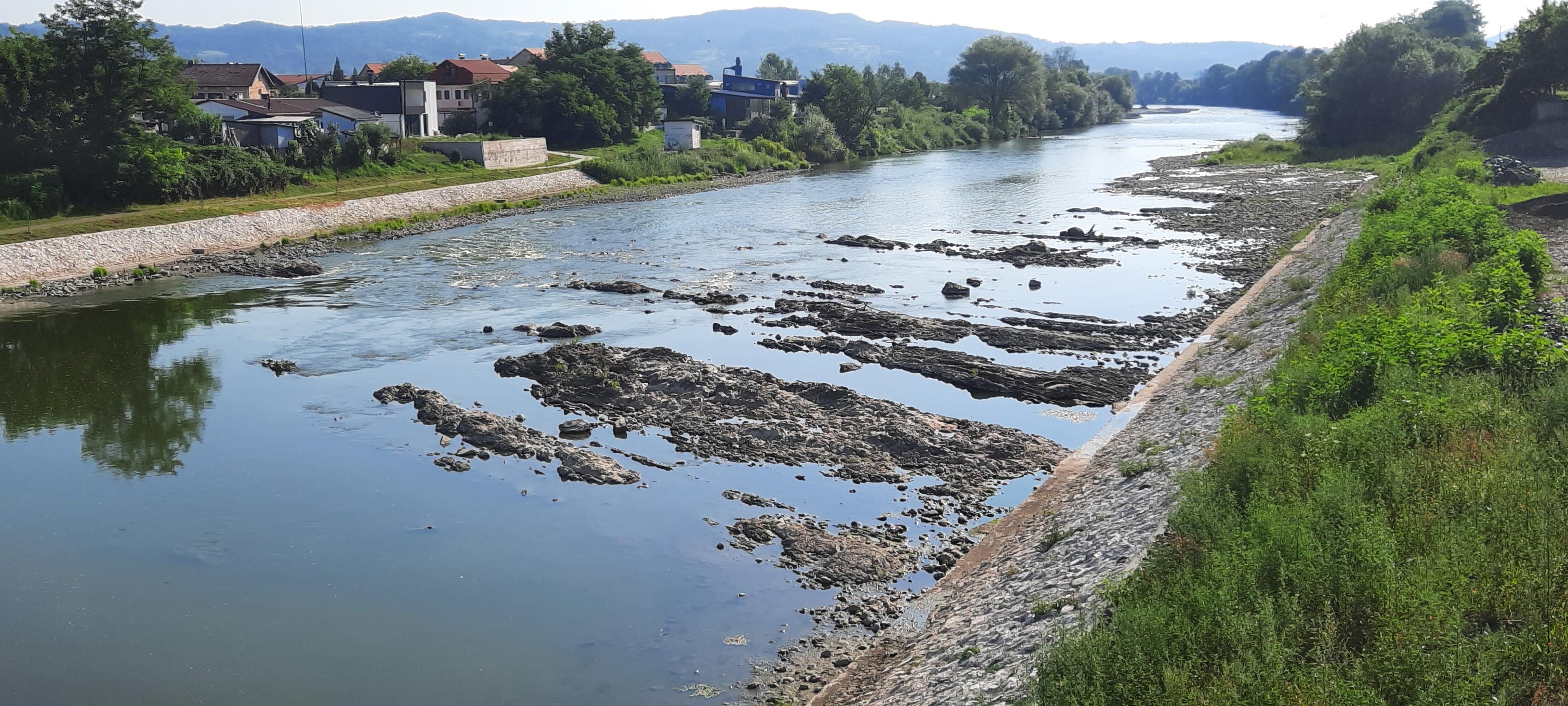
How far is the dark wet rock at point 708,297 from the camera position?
33.3 m

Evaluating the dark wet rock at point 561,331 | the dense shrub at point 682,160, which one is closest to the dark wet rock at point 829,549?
the dark wet rock at point 561,331

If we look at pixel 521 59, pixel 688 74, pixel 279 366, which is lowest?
pixel 279 366

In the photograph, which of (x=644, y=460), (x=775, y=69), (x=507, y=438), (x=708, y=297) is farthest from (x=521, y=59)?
(x=644, y=460)

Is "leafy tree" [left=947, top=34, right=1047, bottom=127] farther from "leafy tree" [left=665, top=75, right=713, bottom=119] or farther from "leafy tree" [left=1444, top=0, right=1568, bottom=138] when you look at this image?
"leafy tree" [left=1444, top=0, right=1568, bottom=138]

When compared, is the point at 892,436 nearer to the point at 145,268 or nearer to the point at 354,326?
the point at 354,326

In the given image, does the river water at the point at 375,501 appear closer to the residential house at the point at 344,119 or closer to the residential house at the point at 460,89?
the residential house at the point at 344,119

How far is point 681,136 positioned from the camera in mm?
80812

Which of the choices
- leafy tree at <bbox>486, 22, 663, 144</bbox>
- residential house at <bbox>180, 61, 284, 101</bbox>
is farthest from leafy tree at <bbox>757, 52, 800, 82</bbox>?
residential house at <bbox>180, 61, 284, 101</bbox>

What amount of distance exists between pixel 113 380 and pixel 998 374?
20.5m

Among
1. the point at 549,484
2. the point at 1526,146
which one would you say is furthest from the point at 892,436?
the point at 1526,146

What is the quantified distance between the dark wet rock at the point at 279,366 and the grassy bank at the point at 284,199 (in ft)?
53.8

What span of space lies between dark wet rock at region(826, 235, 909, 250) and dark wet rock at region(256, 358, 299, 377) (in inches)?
940

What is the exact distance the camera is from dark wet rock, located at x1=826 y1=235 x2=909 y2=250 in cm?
4441

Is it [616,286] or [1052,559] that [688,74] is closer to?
[616,286]
